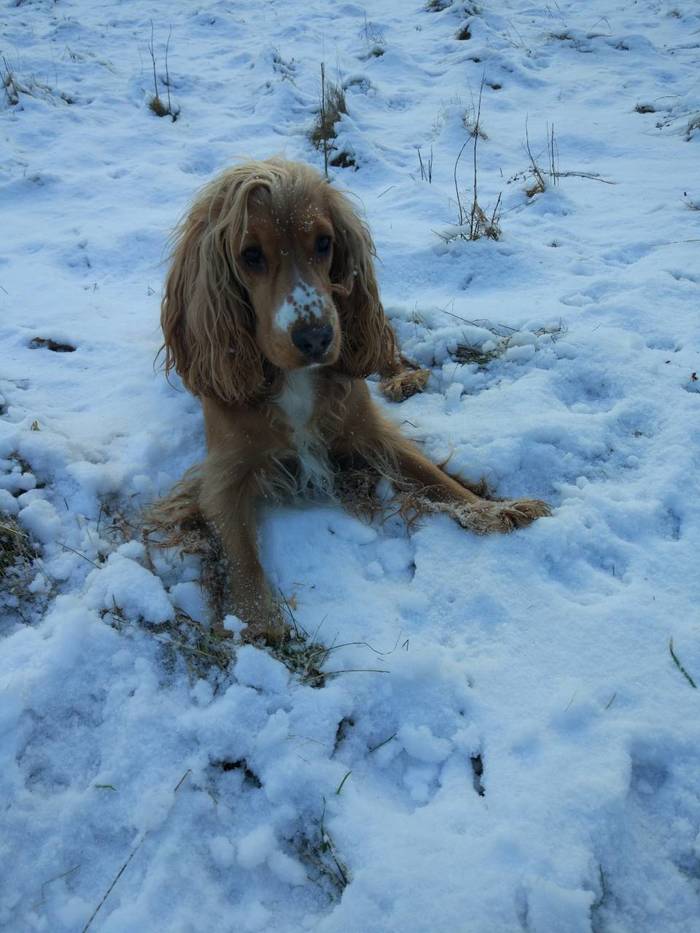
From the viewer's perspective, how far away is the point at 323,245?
2312 mm

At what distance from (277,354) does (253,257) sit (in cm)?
34

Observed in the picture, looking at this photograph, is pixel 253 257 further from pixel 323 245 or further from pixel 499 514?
pixel 499 514

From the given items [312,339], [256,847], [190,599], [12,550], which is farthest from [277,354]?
[256,847]

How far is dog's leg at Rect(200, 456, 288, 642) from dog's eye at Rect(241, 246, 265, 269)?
2.39ft

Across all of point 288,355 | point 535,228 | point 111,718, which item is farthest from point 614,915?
point 535,228

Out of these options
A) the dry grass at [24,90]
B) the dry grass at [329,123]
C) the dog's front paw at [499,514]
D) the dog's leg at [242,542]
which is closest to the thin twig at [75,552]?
the dog's leg at [242,542]

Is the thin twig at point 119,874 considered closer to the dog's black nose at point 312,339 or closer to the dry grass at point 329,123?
the dog's black nose at point 312,339

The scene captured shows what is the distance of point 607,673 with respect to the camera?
6.07 feet

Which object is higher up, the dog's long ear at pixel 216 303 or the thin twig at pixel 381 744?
the dog's long ear at pixel 216 303

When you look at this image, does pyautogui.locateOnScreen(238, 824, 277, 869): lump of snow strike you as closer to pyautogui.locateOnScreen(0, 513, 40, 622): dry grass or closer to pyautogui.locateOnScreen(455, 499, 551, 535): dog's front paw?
pyautogui.locateOnScreen(0, 513, 40, 622): dry grass

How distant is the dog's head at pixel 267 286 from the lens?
2186 mm

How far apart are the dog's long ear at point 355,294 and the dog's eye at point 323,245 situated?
0.16 meters

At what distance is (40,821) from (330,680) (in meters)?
0.78

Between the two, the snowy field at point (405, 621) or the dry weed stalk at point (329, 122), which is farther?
the dry weed stalk at point (329, 122)
